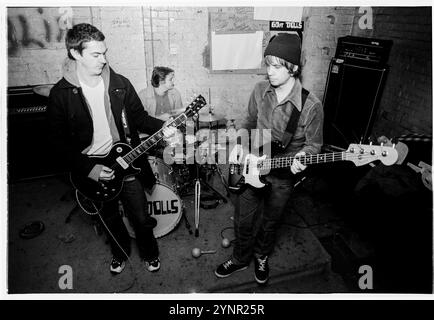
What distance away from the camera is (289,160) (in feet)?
7.69

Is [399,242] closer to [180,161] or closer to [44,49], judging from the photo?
[180,161]

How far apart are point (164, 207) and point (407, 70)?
12.9 ft

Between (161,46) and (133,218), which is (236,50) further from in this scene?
(133,218)

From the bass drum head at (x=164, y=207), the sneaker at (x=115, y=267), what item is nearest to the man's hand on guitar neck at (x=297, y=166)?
the bass drum head at (x=164, y=207)

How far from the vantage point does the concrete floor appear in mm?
2717

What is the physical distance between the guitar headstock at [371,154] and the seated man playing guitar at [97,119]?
149cm

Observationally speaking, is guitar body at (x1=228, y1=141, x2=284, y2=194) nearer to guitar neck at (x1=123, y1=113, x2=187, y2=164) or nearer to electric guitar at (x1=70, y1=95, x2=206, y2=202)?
guitar neck at (x1=123, y1=113, x2=187, y2=164)

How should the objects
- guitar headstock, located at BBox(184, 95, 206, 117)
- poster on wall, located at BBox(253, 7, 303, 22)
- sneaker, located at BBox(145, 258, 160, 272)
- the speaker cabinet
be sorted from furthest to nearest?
1. poster on wall, located at BBox(253, 7, 303, 22)
2. the speaker cabinet
3. sneaker, located at BBox(145, 258, 160, 272)
4. guitar headstock, located at BBox(184, 95, 206, 117)

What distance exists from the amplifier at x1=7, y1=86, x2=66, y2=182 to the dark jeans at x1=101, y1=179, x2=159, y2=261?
1897 mm

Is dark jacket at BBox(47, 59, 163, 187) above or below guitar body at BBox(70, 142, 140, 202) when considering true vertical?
above

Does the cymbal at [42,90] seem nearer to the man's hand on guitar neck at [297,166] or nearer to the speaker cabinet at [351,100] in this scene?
the man's hand on guitar neck at [297,166]

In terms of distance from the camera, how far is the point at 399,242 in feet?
10.0

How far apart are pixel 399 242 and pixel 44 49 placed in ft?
17.4

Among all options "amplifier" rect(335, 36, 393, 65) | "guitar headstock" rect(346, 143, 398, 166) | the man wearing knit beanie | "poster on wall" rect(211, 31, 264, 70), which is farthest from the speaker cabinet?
the man wearing knit beanie
